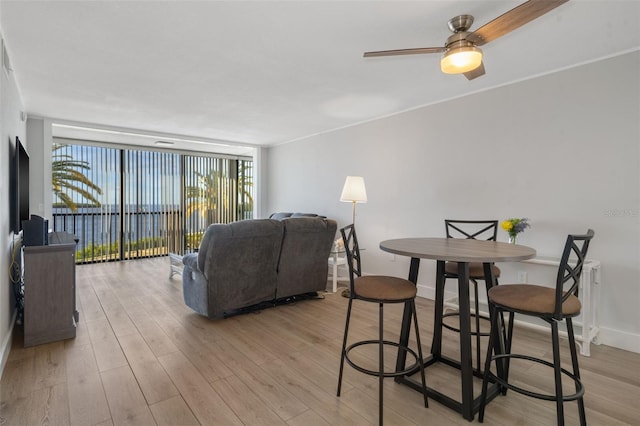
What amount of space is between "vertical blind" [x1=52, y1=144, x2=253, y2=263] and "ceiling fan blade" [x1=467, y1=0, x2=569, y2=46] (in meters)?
5.56

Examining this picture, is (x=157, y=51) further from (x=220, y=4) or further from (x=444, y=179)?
(x=444, y=179)

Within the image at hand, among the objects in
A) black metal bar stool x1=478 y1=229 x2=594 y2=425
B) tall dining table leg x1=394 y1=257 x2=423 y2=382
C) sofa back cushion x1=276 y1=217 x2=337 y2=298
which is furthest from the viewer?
sofa back cushion x1=276 y1=217 x2=337 y2=298

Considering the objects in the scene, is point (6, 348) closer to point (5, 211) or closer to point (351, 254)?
point (5, 211)

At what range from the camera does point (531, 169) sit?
3.17 m

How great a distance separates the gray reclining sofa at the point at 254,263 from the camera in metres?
3.09

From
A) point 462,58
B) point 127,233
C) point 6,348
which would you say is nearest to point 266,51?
point 462,58

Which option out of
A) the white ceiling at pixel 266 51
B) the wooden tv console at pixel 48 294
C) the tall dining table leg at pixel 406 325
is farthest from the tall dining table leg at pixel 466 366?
the wooden tv console at pixel 48 294

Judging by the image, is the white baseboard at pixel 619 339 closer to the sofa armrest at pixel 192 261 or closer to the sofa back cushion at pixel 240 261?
the sofa back cushion at pixel 240 261

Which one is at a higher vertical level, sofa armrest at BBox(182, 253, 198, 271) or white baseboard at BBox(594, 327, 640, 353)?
sofa armrest at BBox(182, 253, 198, 271)

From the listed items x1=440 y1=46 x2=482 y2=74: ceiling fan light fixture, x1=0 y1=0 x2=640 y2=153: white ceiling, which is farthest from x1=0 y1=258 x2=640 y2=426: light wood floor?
x1=0 y1=0 x2=640 y2=153: white ceiling

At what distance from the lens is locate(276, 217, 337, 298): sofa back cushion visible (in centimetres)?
357

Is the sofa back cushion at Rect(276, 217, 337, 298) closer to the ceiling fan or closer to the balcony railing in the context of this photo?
the ceiling fan

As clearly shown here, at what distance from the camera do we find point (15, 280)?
294 centimetres

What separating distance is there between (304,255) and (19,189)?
9.02ft
